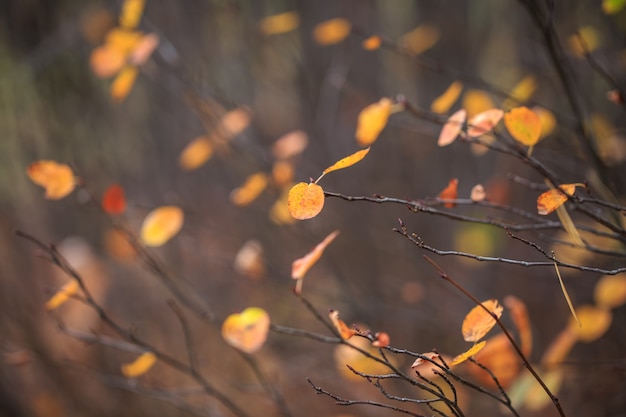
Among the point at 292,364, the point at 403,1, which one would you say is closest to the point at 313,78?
the point at 403,1

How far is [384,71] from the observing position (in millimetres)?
→ 2873

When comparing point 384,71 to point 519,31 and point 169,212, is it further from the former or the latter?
point 169,212

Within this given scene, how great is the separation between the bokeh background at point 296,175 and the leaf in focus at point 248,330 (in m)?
1.14

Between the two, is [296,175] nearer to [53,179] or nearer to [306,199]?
[53,179]

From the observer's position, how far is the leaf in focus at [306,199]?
2.47ft

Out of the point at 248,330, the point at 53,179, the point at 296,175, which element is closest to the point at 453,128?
the point at 248,330

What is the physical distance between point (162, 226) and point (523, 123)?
859 mm

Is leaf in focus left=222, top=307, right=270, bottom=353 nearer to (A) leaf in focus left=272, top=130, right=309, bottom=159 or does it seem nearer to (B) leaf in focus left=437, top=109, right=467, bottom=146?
(B) leaf in focus left=437, top=109, right=467, bottom=146

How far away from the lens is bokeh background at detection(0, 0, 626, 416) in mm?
2395

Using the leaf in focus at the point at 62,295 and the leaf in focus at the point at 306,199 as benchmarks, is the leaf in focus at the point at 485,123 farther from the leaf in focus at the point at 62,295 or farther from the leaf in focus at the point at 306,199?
the leaf in focus at the point at 62,295

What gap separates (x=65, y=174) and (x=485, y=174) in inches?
80.4

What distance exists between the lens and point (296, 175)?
237 cm

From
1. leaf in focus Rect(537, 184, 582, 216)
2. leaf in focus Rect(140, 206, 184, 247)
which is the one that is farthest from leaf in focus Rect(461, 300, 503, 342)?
leaf in focus Rect(140, 206, 184, 247)

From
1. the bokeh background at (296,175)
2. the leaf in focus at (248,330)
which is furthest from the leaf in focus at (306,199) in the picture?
the bokeh background at (296,175)
